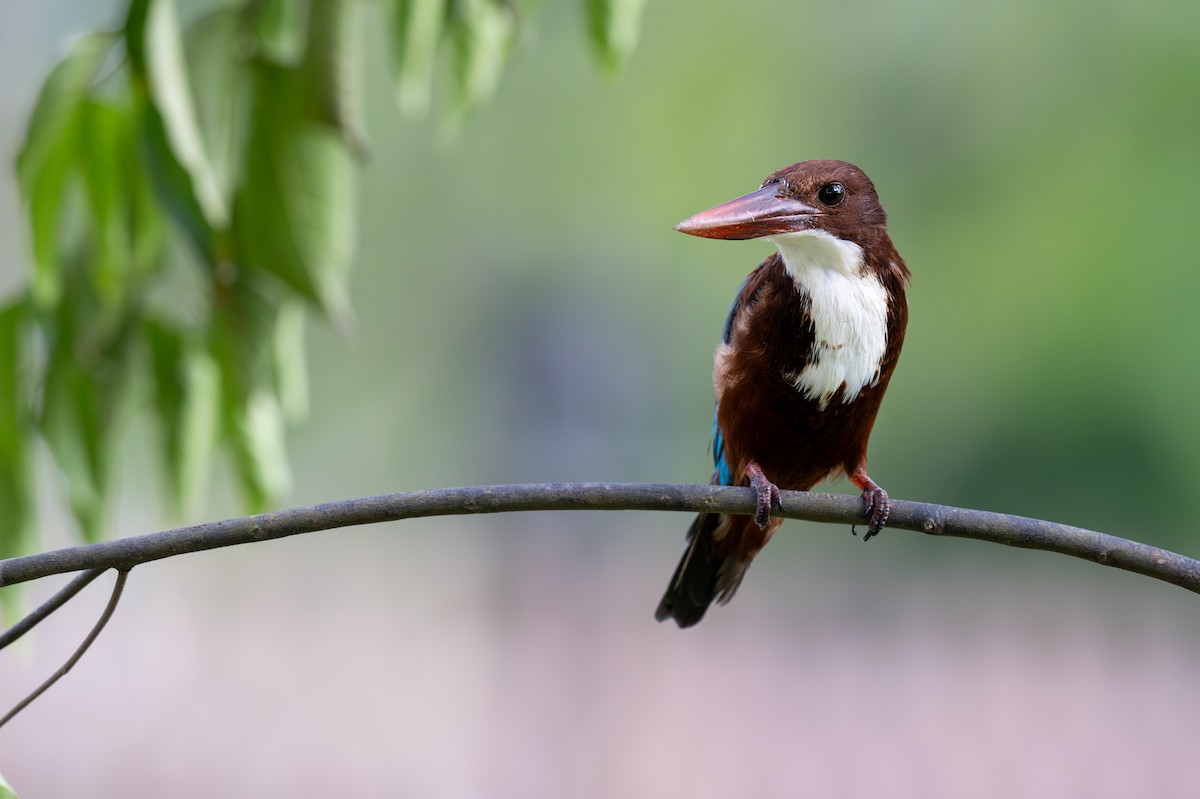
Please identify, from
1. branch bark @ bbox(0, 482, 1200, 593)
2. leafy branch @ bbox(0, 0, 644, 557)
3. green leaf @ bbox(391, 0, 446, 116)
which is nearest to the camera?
branch bark @ bbox(0, 482, 1200, 593)

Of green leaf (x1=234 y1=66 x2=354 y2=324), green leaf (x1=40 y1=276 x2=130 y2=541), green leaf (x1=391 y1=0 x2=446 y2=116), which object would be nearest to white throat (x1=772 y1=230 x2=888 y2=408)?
green leaf (x1=391 y1=0 x2=446 y2=116)

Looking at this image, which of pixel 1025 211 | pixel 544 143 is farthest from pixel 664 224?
pixel 1025 211

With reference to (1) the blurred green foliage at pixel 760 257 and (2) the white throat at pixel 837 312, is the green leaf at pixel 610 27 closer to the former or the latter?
(2) the white throat at pixel 837 312

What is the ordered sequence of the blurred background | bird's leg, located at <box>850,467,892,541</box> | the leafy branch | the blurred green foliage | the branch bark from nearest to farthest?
the branch bark, the leafy branch, bird's leg, located at <box>850,467,892,541</box>, the blurred background, the blurred green foliage

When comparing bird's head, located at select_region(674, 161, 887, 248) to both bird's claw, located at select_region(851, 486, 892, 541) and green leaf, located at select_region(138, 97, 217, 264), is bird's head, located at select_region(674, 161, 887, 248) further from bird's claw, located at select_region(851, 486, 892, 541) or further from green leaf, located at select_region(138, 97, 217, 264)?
green leaf, located at select_region(138, 97, 217, 264)

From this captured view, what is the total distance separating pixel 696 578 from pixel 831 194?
70cm

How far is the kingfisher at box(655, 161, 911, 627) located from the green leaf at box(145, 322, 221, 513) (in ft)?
2.37

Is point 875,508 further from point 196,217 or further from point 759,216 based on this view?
point 196,217

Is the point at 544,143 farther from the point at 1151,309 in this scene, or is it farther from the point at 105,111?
the point at 105,111

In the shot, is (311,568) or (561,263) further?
(561,263)

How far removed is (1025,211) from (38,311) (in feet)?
20.2

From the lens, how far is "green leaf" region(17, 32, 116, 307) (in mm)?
1490

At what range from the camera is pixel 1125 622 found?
5992 millimetres

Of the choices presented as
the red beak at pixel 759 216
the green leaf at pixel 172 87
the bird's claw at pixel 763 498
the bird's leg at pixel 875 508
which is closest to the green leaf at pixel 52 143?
the green leaf at pixel 172 87
